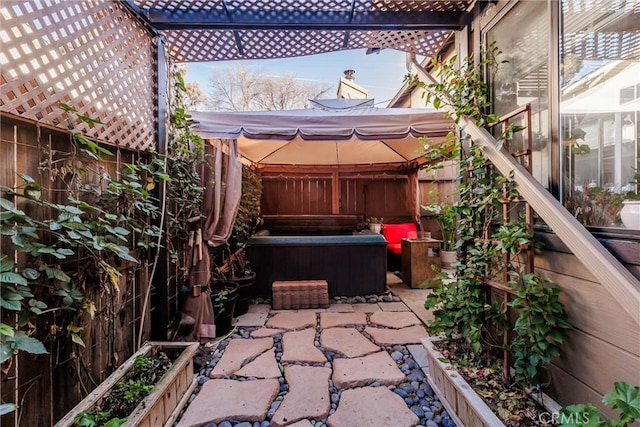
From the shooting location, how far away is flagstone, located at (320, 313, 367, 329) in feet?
10.4

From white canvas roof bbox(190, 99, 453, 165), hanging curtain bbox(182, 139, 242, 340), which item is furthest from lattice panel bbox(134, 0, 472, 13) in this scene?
hanging curtain bbox(182, 139, 242, 340)

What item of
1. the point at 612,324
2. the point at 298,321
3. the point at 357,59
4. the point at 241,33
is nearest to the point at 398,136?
the point at 241,33

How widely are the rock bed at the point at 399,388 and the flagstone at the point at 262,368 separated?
43 millimetres

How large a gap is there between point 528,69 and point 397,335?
8.15ft

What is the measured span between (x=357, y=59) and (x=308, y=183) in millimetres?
5215

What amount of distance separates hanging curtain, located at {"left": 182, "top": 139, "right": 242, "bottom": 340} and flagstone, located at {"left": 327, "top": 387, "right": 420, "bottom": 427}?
1.50 m

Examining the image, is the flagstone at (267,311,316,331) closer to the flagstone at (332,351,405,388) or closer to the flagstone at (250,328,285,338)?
the flagstone at (250,328,285,338)

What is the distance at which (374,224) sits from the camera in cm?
549

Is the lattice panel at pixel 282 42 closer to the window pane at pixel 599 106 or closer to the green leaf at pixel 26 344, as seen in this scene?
the window pane at pixel 599 106

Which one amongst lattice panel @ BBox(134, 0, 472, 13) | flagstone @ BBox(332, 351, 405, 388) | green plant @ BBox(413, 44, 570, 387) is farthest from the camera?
lattice panel @ BBox(134, 0, 472, 13)

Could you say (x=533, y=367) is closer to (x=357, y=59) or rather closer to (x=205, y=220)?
(x=205, y=220)

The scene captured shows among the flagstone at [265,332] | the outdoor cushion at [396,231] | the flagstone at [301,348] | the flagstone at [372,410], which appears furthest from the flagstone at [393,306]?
the outdoor cushion at [396,231]

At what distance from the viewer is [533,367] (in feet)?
5.01

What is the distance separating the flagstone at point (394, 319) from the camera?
10.3 ft
